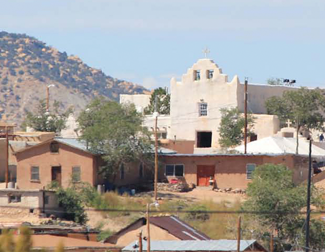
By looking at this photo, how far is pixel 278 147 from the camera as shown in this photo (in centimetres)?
6950

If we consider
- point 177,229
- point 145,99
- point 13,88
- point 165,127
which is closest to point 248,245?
point 177,229

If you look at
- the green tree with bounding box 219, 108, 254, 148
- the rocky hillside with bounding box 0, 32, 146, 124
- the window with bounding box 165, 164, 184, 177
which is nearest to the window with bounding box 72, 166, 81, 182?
the window with bounding box 165, 164, 184, 177

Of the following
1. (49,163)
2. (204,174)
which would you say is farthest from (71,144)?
Result: (204,174)

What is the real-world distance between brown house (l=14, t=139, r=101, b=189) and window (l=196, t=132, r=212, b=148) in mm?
15414

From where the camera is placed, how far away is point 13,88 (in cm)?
17662

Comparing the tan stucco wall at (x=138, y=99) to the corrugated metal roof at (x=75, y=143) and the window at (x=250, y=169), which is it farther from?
the window at (x=250, y=169)

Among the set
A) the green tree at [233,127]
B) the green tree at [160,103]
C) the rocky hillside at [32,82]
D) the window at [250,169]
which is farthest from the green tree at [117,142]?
the rocky hillside at [32,82]

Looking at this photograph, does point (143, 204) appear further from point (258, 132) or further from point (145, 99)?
point (145, 99)

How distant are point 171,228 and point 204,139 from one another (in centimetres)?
3039

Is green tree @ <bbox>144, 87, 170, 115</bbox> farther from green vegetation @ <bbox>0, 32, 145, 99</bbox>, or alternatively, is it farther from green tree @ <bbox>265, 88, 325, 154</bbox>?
green vegetation @ <bbox>0, 32, 145, 99</bbox>

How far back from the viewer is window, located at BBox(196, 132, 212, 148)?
79312 millimetres

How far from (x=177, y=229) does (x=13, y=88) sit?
12897 centimetres

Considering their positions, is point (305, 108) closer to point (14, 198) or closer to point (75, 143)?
point (75, 143)

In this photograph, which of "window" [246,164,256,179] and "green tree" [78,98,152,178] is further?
"window" [246,164,256,179]
